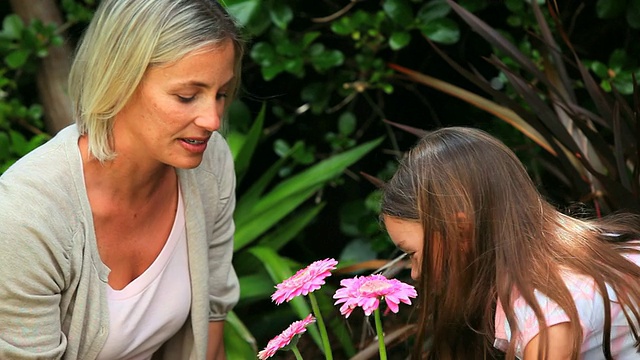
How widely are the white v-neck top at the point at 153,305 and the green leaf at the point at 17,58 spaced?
3.73ft

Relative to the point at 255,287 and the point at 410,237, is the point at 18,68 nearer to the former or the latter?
the point at 255,287

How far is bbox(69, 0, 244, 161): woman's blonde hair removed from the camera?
184cm

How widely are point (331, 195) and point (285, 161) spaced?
379 mm

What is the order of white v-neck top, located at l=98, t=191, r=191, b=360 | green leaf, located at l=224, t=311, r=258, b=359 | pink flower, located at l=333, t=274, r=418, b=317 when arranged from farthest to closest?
green leaf, located at l=224, t=311, r=258, b=359
white v-neck top, located at l=98, t=191, r=191, b=360
pink flower, located at l=333, t=274, r=418, b=317

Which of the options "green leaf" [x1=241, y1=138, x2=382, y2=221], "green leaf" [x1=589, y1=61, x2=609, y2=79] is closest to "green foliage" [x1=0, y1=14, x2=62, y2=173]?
"green leaf" [x1=241, y1=138, x2=382, y2=221]

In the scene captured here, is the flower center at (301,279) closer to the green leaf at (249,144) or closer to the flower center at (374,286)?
the flower center at (374,286)

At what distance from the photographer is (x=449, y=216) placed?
1.69 m

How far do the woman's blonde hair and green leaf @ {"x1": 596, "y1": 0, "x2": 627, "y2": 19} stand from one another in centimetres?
124

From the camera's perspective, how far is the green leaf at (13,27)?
3.05m

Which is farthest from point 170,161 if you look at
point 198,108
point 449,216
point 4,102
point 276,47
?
point 4,102

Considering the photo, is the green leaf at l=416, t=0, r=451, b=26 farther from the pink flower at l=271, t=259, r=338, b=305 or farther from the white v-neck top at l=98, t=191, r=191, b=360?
the pink flower at l=271, t=259, r=338, b=305

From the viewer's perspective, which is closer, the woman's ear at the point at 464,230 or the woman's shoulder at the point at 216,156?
the woman's ear at the point at 464,230

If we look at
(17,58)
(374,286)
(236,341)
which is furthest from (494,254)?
(17,58)

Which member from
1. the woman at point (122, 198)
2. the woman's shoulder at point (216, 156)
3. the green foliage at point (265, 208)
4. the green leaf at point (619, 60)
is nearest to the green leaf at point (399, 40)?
the green foliage at point (265, 208)
